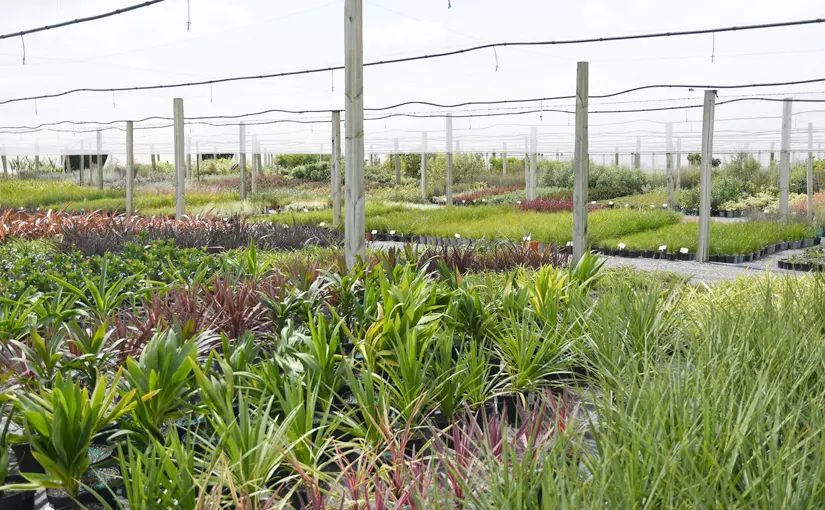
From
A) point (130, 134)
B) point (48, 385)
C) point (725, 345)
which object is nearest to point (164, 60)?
point (130, 134)

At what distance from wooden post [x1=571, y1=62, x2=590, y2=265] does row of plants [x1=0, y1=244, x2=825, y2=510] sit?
7.64 ft

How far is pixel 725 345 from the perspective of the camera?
10.9 feet

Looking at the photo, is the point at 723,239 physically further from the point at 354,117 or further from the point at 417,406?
the point at 417,406

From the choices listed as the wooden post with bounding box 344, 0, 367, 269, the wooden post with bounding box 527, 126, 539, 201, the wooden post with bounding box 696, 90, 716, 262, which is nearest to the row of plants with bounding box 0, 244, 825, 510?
the wooden post with bounding box 344, 0, 367, 269

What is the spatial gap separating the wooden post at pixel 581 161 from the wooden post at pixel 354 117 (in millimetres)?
2551

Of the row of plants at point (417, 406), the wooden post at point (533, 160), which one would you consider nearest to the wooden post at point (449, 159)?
the wooden post at point (533, 160)

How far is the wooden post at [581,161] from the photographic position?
24.3 ft

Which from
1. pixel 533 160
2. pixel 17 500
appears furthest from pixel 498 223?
pixel 17 500

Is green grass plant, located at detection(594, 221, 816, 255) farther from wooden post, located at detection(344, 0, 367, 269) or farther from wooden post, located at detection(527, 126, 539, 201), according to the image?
wooden post, located at detection(344, 0, 367, 269)

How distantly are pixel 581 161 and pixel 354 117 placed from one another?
2.67 meters

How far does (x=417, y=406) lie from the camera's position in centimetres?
290

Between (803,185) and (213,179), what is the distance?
67.8 feet

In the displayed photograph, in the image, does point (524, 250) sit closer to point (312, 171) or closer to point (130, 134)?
point (130, 134)

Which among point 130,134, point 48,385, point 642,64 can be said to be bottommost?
point 48,385
